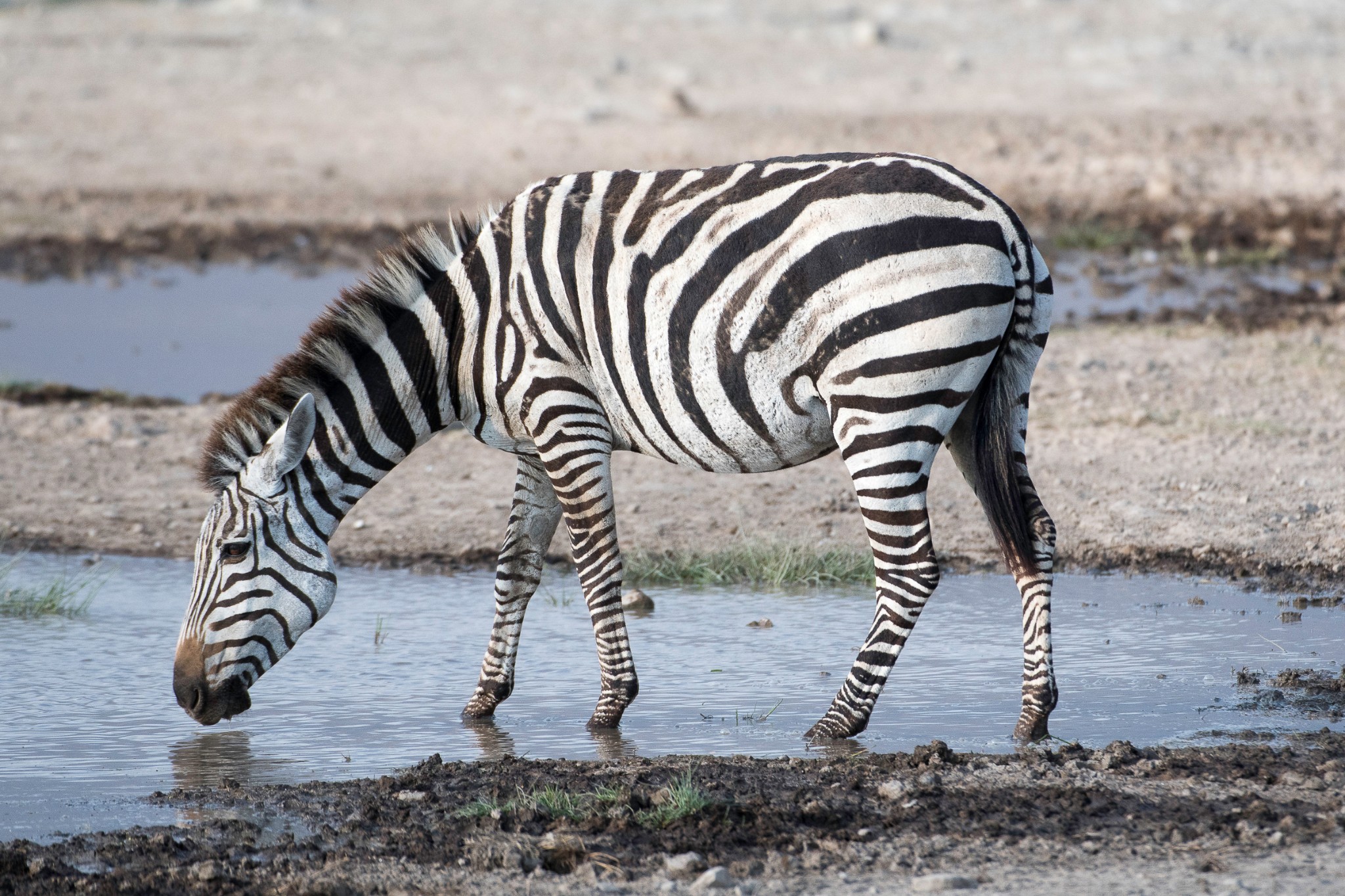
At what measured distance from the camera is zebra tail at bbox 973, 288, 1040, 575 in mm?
5152

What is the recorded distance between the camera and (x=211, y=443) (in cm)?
545

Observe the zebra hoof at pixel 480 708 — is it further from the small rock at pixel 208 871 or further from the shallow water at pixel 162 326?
the shallow water at pixel 162 326

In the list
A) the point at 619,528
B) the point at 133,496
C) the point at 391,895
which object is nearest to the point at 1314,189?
the point at 619,528

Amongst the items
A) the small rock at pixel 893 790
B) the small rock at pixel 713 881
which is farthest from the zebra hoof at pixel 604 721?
the small rock at pixel 713 881

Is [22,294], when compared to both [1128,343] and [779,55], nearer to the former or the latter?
[1128,343]

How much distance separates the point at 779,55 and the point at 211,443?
22.1 metres

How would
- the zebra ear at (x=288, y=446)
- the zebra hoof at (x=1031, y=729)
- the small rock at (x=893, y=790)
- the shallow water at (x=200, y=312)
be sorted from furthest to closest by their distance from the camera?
the shallow water at (x=200, y=312)
the zebra ear at (x=288, y=446)
the zebra hoof at (x=1031, y=729)
the small rock at (x=893, y=790)

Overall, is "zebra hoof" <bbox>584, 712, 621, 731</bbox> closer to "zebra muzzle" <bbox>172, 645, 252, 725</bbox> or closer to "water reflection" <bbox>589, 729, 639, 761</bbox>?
"water reflection" <bbox>589, 729, 639, 761</bbox>

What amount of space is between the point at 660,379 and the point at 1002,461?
110 centimetres

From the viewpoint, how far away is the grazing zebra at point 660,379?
4961 mm

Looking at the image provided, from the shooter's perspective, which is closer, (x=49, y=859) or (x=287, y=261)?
(x=49, y=859)

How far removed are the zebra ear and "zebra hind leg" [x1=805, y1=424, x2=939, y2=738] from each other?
168cm

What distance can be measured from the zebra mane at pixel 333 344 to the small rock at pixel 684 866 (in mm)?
2241

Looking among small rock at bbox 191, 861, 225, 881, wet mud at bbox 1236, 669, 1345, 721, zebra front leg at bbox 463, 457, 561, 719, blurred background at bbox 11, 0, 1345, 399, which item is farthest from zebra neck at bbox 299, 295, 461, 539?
blurred background at bbox 11, 0, 1345, 399
